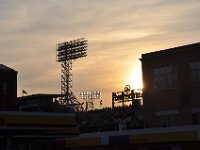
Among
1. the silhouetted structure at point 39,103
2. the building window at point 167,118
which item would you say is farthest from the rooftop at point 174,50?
the silhouetted structure at point 39,103

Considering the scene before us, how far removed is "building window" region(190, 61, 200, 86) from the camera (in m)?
43.3

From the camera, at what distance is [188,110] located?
43531 mm

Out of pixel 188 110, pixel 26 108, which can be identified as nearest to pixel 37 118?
pixel 188 110

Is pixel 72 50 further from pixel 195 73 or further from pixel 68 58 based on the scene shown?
pixel 195 73

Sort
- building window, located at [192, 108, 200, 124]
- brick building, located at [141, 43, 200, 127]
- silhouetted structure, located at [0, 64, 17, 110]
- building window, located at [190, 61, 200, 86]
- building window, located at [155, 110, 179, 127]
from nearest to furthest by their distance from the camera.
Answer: building window, located at [192, 108, 200, 124] < building window, located at [190, 61, 200, 86] < brick building, located at [141, 43, 200, 127] < building window, located at [155, 110, 179, 127] < silhouetted structure, located at [0, 64, 17, 110]

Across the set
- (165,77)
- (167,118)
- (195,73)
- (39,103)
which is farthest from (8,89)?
(195,73)

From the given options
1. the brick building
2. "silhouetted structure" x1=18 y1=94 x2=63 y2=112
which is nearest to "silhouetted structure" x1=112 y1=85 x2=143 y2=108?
the brick building

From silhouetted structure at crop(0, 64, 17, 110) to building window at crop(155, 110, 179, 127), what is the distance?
44.5m

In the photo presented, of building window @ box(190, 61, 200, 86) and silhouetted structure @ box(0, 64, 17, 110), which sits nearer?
building window @ box(190, 61, 200, 86)

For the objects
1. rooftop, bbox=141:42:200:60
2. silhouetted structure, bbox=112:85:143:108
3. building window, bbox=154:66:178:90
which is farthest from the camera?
silhouetted structure, bbox=112:85:143:108

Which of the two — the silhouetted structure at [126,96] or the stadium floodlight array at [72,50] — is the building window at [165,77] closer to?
the silhouetted structure at [126,96]

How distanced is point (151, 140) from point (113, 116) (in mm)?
32547

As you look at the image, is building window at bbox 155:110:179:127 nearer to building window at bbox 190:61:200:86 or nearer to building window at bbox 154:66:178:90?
building window at bbox 154:66:178:90

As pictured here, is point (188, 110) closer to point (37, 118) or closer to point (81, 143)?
point (81, 143)
